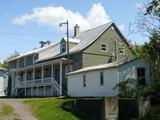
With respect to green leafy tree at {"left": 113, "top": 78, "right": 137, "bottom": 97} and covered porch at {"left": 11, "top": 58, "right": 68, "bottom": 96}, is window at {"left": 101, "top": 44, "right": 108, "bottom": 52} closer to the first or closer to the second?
covered porch at {"left": 11, "top": 58, "right": 68, "bottom": 96}

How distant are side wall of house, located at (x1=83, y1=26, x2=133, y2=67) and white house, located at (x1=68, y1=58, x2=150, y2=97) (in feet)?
21.7

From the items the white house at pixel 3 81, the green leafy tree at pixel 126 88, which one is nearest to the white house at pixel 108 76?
the green leafy tree at pixel 126 88

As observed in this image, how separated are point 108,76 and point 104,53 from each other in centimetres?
1256

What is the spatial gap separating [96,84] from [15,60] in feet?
97.8

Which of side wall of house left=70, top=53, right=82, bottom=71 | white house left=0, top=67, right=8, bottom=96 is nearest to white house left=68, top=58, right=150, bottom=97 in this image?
side wall of house left=70, top=53, right=82, bottom=71

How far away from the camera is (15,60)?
62.5 m

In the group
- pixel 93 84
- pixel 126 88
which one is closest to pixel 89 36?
pixel 93 84

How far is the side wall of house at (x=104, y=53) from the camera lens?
44938 millimetres

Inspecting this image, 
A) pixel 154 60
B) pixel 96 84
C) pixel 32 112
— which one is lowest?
pixel 32 112

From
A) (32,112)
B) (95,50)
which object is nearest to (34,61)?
(95,50)

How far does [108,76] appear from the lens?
112ft

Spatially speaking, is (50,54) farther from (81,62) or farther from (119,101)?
(119,101)

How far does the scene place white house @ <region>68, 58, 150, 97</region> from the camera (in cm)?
3341

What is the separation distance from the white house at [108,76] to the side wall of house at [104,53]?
21.7 feet
